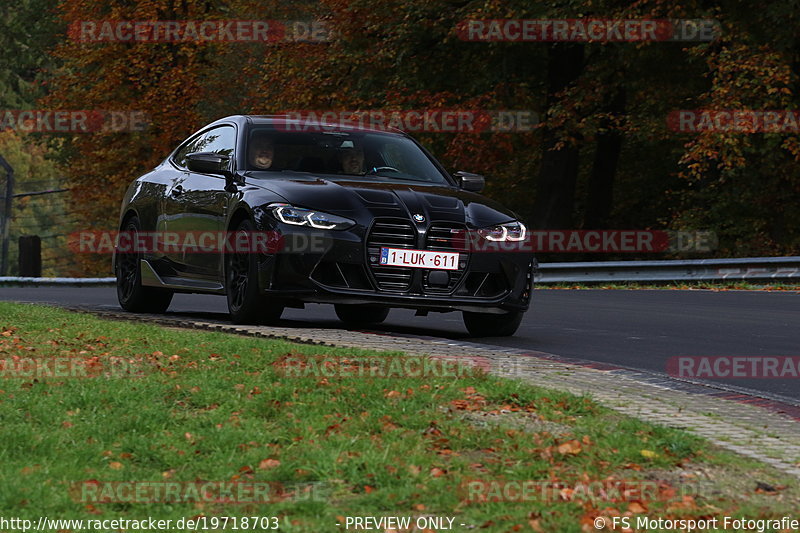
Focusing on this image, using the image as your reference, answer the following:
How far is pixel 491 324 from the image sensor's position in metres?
12.5

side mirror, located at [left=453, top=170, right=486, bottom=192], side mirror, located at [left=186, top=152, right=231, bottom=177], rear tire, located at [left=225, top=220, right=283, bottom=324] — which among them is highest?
side mirror, located at [left=186, top=152, right=231, bottom=177]

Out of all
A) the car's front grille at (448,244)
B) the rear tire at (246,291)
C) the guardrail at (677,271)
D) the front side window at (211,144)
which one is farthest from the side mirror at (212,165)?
the guardrail at (677,271)

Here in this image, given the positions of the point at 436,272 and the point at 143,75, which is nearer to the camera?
the point at 436,272

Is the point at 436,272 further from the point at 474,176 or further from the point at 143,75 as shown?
the point at 143,75

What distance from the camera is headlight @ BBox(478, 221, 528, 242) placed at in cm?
1161

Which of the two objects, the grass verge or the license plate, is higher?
the license plate

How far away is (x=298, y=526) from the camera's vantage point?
17.2ft

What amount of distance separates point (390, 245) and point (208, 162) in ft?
6.40

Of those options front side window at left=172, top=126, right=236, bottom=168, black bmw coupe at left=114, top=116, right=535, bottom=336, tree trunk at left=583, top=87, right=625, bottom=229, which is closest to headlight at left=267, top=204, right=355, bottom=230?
black bmw coupe at left=114, top=116, right=535, bottom=336

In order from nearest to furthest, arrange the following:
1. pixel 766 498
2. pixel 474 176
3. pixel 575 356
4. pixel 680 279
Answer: pixel 766 498
pixel 575 356
pixel 474 176
pixel 680 279

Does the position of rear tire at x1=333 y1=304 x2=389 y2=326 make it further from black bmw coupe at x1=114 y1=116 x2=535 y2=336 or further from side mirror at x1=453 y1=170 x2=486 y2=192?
side mirror at x1=453 y1=170 x2=486 y2=192

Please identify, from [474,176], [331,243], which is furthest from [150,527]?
[474,176]

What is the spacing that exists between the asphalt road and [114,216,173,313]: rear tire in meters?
0.44

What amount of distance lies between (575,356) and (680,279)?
12860mm
